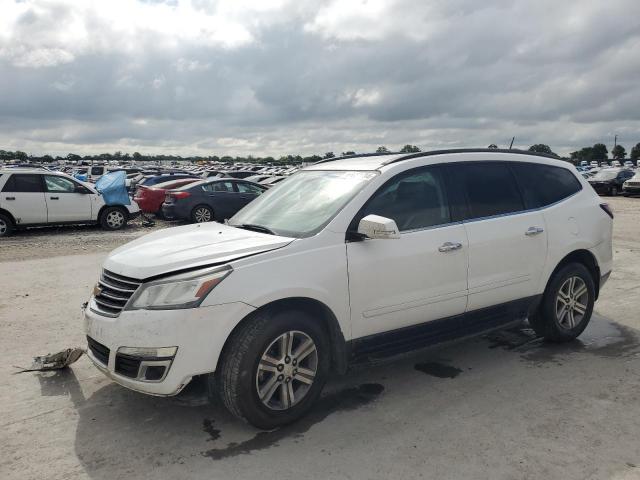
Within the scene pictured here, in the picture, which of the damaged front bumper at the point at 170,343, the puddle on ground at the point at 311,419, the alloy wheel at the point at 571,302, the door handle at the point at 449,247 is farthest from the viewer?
the alloy wheel at the point at 571,302

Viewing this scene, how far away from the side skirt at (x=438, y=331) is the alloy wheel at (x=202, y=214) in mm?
13013

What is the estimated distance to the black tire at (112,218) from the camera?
587 inches

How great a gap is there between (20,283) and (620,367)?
25.7 feet

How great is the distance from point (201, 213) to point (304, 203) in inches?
505

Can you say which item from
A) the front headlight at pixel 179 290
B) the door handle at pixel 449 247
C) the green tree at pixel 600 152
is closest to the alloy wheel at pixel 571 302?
the door handle at pixel 449 247

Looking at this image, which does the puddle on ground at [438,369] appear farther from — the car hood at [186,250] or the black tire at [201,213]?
the black tire at [201,213]

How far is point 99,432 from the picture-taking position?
3547 mm

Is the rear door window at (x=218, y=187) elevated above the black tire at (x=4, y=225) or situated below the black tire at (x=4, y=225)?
above

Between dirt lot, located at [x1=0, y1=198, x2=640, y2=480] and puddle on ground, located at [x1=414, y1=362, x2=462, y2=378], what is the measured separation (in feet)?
0.06

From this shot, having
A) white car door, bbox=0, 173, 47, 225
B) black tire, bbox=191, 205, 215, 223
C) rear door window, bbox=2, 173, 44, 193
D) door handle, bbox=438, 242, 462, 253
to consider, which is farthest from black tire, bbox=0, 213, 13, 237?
door handle, bbox=438, 242, 462, 253

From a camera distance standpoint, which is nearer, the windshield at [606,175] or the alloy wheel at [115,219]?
→ the alloy wheel at [115,219]

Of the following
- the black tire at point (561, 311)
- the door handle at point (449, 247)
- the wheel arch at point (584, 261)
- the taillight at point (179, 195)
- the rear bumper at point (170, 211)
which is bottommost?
the black tire at point (561, 311)

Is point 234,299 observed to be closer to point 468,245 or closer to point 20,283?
point 468,245

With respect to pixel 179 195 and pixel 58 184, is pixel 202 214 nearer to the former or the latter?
pixel 179 195
